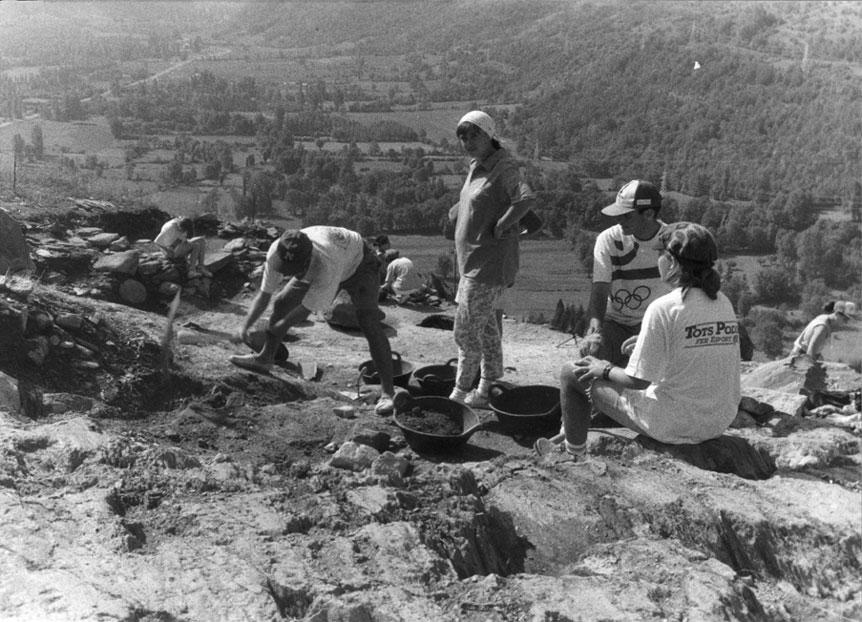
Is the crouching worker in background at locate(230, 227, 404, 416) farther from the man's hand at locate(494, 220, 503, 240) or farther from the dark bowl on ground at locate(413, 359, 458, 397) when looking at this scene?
the man's hand at locate(494, 220, 503, 240)

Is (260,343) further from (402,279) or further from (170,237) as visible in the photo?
(402,279)

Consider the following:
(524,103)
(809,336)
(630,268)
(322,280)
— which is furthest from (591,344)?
(524,103)

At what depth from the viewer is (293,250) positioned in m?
5.41

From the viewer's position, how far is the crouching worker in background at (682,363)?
3982 mm

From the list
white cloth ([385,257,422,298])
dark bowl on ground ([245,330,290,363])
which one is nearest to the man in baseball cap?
dark bowl on ground ([245,330,290,363])

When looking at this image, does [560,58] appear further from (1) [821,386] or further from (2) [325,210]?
(1) [821,386]

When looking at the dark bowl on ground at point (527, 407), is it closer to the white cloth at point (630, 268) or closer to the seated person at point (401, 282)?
the white cloth at point (630, 268)

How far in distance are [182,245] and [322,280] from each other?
20.7 ft

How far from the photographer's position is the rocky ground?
10.5 ft

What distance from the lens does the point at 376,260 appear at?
5.93 metres

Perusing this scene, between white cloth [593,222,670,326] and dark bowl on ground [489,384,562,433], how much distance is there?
964 mm

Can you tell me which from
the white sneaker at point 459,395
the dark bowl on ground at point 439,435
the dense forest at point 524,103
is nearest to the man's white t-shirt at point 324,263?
the dark bowl on ground at point 439,435

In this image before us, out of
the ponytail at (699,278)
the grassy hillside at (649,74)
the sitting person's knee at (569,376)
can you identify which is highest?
the grassy hillside at (649,74)

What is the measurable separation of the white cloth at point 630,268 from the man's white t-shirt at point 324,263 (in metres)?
1.67
